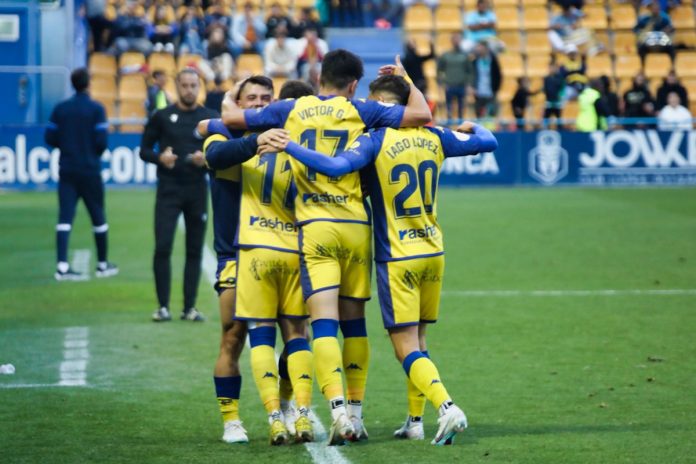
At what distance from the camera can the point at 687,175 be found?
2691 cm

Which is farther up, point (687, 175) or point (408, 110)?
point (408, 110)

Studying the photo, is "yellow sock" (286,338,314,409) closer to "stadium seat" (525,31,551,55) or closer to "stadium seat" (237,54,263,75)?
"stadium seat" (237,54,263,75)

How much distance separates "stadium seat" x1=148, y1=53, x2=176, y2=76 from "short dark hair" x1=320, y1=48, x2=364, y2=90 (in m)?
21.5

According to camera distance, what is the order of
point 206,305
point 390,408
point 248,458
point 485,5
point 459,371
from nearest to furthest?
1. point 248,458
2. point 390,408
3. point 459,371
4. point 206,305
5. point 485,5

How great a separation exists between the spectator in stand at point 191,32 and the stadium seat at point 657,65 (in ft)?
33.7

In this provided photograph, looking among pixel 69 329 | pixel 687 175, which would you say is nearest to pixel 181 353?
pixel 69 329

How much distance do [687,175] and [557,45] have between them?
5.74 meters

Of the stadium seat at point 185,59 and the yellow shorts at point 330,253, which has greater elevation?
the stadium seat at point 185,59

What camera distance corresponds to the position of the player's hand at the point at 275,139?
6.95 metres

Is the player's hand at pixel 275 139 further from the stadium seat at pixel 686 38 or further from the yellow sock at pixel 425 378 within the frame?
the stadium seat at pixel 686 38

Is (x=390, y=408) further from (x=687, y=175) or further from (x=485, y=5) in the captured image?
(x=485, y=5)

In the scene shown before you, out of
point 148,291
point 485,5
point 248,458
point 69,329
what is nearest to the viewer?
point 248,458

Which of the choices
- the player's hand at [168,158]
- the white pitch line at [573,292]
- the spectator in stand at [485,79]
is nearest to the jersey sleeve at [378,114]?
the player's hand at [168,158]

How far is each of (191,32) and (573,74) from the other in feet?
26.7
